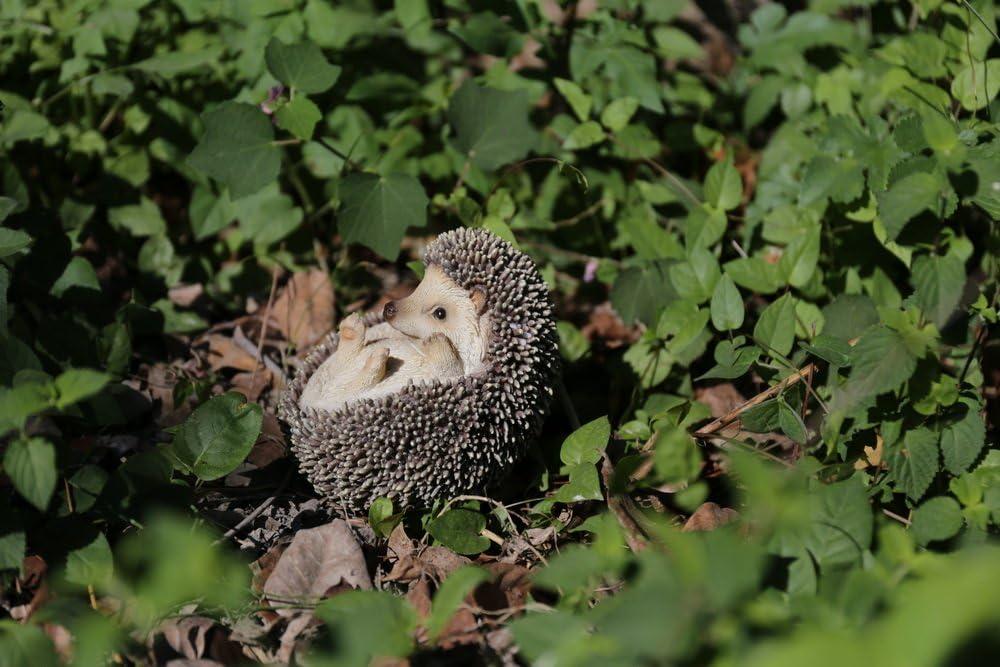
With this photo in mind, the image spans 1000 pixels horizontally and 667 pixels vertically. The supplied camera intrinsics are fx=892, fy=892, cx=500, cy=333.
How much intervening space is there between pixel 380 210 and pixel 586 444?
131cm

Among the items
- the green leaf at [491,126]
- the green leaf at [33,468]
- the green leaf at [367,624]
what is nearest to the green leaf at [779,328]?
the green leaf at [491,126]

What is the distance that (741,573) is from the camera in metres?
1.71

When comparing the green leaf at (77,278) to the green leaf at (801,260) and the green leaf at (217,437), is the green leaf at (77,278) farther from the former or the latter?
the green leaf at (801,260)

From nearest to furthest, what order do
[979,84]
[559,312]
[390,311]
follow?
[390,311] → [979,84] → [559,312]

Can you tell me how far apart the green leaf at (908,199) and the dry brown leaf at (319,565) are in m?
1.94

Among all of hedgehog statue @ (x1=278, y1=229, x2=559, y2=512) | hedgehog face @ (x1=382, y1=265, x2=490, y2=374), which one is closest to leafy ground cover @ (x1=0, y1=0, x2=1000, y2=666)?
hedgehog statue @ (x1=278, y1=229, x2=559, y2=512)

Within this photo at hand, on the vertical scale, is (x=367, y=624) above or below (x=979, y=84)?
below

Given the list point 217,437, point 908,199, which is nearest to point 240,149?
point 217,437

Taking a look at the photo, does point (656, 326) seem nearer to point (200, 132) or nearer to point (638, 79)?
point (638, 79)

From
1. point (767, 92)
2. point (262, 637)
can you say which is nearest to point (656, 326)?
point (767, 92)

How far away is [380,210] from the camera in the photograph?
11.8 ft

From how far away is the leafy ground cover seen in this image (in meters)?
2.09

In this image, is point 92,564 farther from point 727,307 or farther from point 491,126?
point 491,126

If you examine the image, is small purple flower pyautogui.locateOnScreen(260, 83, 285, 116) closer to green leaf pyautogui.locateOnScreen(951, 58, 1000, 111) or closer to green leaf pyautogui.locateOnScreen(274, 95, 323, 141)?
green leaf pyautogui.locateOnScreen(274, 95, 323, 141)
